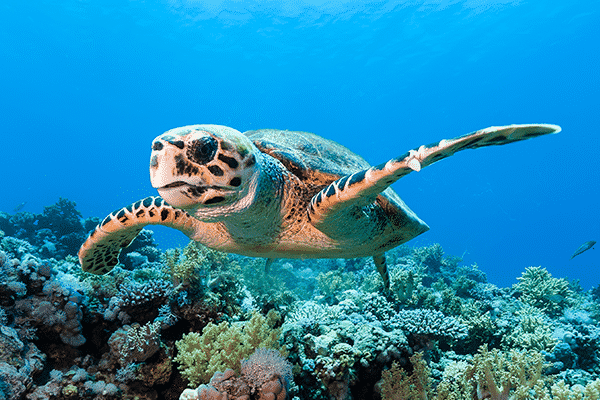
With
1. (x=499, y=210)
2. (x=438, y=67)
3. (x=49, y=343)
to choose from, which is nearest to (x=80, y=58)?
(x=438, y=67)

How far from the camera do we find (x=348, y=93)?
58.2 meters

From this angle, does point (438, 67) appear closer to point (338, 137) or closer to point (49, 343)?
point (338, 137)

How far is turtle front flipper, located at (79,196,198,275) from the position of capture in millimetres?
2400

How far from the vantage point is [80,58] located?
54.3 meters

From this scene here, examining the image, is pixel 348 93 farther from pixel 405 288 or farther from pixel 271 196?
pixel 271 196

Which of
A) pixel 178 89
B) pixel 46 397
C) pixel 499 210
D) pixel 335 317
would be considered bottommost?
pixel 46 397

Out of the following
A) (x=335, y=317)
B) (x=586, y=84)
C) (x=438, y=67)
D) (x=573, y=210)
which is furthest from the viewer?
(x=573, y=210)

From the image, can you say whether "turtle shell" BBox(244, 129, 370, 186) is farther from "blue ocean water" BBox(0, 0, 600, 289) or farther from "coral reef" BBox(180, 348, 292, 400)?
"blue ocean water" BBox(0, 0, 600, 289)

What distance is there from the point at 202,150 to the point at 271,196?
68 cm

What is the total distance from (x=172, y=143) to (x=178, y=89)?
76.7 meters

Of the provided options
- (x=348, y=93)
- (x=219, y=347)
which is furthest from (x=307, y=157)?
(x=348, y=93)

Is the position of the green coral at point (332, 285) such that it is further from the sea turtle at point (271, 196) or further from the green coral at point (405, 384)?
the green coral at point (405, 384)

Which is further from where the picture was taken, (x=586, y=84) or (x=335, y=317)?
(x=586, y=84)

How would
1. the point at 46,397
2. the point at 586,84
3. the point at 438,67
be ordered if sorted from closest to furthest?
the point at 46,397 → the point at 438,67 → the point at 586,84
